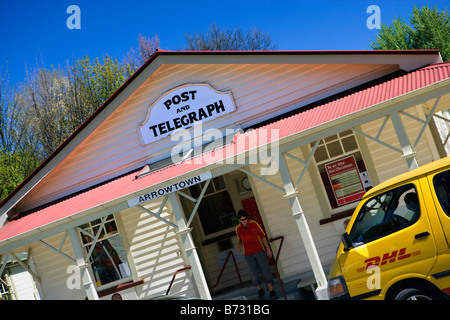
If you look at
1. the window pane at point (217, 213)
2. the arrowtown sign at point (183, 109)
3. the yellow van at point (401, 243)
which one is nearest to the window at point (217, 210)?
the window pane at point (217, 213)

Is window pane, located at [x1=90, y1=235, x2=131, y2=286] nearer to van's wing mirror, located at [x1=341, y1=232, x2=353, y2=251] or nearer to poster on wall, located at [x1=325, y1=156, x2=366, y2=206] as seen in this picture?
poster on wall, located at [x1=325, y1=156, x2=366, y2=206]

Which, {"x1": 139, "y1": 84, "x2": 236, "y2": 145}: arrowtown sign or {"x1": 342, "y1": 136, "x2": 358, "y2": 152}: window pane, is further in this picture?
{"x1": 139, "y1": 84, "x2": 236, "y2": 145}: arrowtown sign

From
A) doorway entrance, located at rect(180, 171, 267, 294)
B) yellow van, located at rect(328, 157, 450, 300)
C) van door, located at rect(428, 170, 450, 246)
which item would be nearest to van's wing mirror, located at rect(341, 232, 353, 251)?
yellow van, located at rect(328, 157, 450, 300)

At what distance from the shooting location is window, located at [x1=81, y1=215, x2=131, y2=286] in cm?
1344

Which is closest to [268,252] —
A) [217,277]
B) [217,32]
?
[217,277]

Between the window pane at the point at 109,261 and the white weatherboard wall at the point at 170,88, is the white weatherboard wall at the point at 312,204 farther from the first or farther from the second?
the window pane at the point at 109,261

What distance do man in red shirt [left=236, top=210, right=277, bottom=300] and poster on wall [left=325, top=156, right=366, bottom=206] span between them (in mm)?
2384

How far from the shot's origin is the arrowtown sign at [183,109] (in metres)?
12.9

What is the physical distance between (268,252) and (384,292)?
4750 mm

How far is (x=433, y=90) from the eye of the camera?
928 centimetres

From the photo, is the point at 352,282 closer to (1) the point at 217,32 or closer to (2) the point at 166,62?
(2) the point at 166,62

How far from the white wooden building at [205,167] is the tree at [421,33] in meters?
22.3

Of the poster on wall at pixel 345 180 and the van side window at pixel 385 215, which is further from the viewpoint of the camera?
the poster on wall at pixel 345 180

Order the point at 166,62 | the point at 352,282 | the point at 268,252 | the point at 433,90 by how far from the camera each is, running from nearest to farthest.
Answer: the point at 352,282 < the point at 433,90 < the point at 268,252 < the point at 166,62
